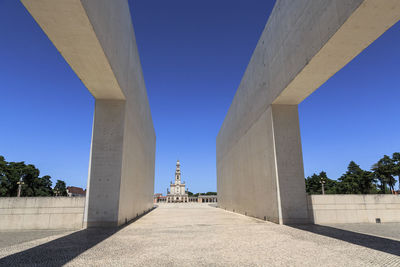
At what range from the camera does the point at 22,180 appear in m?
39.6

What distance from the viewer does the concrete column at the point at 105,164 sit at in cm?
791

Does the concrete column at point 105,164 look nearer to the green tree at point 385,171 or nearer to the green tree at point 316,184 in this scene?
the green tree at point 385,171

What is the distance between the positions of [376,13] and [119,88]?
6831 millimetres

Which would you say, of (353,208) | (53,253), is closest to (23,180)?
(53,253)

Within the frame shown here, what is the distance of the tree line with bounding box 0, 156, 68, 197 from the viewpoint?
35.6 meters

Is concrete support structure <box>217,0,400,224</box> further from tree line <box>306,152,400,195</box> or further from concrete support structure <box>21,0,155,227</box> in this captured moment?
tree line <box>306,152,400,195</box>

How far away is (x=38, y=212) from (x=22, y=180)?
131 feet

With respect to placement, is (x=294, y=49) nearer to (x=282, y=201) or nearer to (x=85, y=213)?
(x=282, y=201)

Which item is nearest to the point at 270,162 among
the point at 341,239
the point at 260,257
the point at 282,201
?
the point at 282,201

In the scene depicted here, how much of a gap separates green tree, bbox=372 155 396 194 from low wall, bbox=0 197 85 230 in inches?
1759

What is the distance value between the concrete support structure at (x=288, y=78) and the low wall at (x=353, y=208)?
62 cm

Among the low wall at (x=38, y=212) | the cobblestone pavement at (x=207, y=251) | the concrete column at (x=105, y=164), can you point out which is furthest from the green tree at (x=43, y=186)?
the cobblestone pavement at (x=207, y=251)

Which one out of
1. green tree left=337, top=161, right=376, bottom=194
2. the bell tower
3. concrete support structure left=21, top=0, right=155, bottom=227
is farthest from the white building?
concrete support structure left=21, top=0, right=155, bottom=227

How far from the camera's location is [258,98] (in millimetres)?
11234
